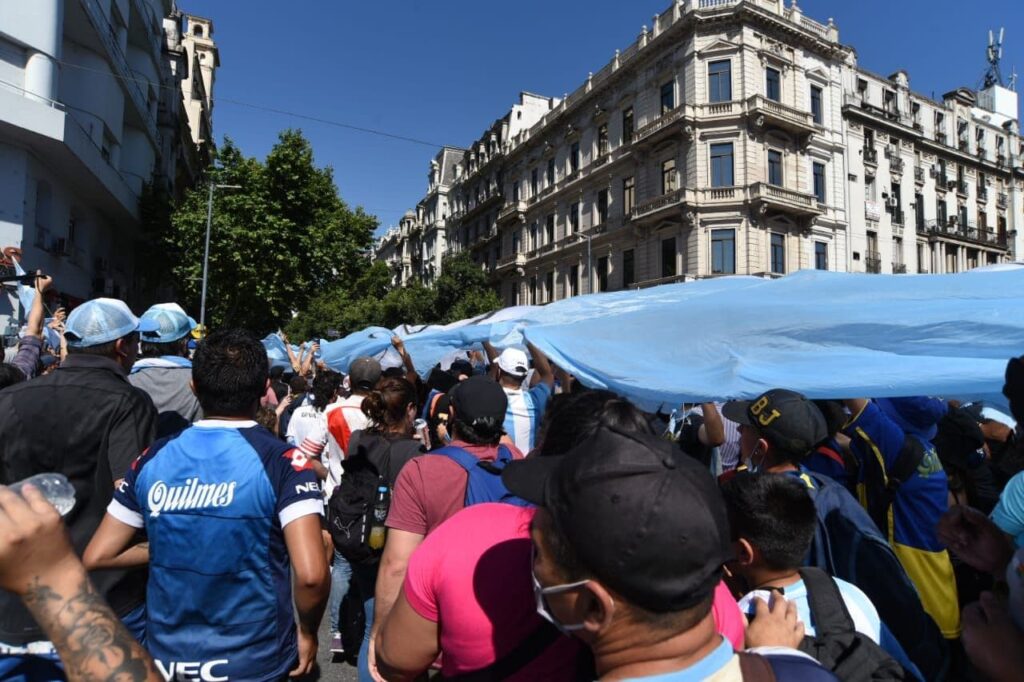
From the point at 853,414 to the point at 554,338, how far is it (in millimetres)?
2029

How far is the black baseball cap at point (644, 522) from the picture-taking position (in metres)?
1.01

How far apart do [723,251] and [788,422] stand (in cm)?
2467

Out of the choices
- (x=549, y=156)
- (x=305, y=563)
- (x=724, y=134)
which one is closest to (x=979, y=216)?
(x=724, y=134)

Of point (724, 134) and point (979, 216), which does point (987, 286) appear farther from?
point (979, 216)

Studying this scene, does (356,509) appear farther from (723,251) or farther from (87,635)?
(723,251)

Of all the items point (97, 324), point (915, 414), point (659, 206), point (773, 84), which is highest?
point (773, 84)

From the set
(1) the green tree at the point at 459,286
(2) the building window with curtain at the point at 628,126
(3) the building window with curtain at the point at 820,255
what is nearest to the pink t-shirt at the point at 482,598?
(3) the building window with curtain at the point at 820,255

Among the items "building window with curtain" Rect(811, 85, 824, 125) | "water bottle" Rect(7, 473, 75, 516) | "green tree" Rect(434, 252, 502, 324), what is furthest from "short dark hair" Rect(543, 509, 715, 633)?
"green tree" Rect(434, 252, 502, 324)

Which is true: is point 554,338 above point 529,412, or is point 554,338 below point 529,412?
above

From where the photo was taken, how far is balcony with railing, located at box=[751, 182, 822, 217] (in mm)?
24922

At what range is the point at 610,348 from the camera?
4.19 metres

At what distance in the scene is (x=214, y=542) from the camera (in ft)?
6.58

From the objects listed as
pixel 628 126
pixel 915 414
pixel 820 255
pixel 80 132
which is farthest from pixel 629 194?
pixel 915 414

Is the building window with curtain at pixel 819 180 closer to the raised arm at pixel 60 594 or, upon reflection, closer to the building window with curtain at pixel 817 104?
the building window with curtain at pixel 817 104
